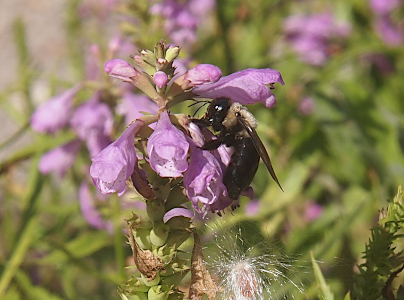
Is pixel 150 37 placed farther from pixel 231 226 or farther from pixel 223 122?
pixel 231 226

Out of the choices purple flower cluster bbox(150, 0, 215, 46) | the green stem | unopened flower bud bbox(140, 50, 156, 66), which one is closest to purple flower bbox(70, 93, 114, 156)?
the green stem

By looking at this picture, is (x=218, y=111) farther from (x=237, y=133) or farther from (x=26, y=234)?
(x=26, y=234)

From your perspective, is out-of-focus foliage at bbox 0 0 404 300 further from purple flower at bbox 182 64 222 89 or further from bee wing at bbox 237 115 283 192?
purple flower at bbox 182 64 222 89

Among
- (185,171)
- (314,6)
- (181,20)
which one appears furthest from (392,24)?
(185,171)

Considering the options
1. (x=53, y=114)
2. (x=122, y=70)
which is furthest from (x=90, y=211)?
(x=122, y=70)

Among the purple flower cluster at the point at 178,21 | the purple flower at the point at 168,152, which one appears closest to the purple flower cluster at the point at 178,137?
the purple flower at the point at 168,152

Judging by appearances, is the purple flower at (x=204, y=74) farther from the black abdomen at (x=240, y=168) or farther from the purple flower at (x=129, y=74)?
the black abdomen at (x=240, y=168)
